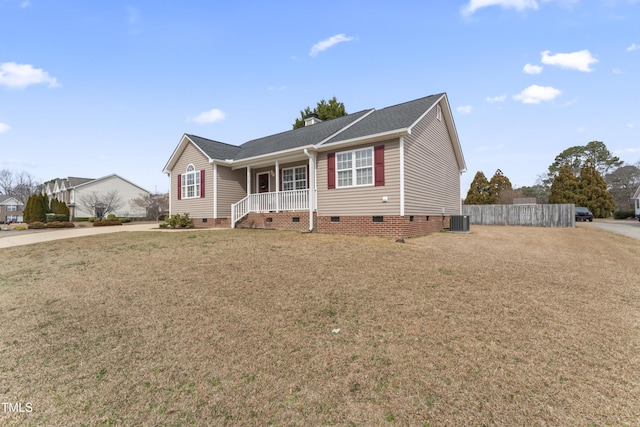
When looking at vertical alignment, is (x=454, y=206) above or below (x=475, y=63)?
below

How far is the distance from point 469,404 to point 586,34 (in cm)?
1296

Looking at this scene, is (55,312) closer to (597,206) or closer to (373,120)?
(373,120)

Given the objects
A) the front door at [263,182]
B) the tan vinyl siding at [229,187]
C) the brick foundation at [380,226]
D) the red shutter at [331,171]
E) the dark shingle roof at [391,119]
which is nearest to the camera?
the brick foundation at [380,226]

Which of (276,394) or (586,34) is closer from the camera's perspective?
(276,394)

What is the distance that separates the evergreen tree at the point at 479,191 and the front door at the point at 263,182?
31145mm

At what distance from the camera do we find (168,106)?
47.5ft

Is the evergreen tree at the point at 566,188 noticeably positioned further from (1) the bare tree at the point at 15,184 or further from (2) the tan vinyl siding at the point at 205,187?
(1) the bare tree at the point at 15,184

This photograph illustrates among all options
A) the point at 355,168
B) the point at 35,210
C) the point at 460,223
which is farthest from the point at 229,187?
the point at 35,210

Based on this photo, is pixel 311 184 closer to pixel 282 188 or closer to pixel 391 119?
pixel 282 188

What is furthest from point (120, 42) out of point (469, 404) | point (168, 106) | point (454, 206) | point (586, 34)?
point (454, 206)

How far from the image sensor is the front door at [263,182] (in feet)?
56.7

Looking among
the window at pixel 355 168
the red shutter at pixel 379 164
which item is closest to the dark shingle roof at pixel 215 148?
the window at pixel 355 168

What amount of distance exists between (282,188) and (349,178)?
5.17m

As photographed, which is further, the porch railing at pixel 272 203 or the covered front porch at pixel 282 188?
the porch railing at pixel 272 203
